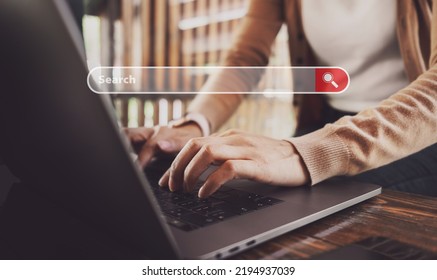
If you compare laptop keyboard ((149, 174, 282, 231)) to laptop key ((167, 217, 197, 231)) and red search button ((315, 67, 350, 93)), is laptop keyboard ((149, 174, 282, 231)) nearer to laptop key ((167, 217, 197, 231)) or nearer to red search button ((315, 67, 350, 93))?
laptop key ((167, 217, 197, 231))

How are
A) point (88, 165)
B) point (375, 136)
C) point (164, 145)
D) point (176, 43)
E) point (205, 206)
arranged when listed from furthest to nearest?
point (176, 43) < point (164, 145) < point (375, 136) < point (205, 206) < point (88, 165)

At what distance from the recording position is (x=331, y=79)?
1.96 feet

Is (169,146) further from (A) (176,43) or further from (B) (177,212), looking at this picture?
(A) (176,43)

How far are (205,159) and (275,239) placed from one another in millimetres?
110

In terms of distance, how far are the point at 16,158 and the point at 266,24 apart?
26.0 inches

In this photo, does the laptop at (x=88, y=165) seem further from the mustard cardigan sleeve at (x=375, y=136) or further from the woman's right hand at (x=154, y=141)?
the woman's right hand at (x=154, y=141)

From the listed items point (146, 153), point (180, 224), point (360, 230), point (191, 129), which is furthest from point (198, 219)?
point (191, 129)

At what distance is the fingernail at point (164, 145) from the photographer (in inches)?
22.7

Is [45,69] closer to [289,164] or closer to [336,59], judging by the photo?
[289,164]

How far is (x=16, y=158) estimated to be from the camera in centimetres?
39

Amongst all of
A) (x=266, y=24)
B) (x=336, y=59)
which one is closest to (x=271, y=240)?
(x=336, y=59)

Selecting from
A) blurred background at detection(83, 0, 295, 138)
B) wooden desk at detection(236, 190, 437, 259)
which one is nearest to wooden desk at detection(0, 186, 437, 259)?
wooden desk at detection(236, 190, 437, 259)

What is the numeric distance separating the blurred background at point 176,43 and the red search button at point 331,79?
0.11 meters

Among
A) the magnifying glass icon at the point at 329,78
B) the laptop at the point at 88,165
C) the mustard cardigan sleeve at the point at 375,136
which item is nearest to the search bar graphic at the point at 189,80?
the magnifying glass icon at the point at 329,78
